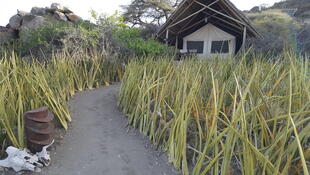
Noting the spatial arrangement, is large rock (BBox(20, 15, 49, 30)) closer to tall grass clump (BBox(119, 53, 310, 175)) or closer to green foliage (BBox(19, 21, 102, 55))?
green foliage (BBox(19, 21, 102, 55))

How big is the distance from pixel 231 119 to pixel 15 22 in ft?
43.3

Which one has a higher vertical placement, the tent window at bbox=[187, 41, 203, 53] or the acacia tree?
the acacia tree

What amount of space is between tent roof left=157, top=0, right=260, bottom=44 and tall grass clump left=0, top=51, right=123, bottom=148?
Answer: 5.04 m

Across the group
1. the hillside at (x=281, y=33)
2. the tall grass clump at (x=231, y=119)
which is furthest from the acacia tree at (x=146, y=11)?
the tall grass clump at (x=231, y=119)

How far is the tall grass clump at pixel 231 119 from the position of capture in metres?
1.43

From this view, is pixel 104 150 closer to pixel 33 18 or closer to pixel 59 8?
pixel 33 18

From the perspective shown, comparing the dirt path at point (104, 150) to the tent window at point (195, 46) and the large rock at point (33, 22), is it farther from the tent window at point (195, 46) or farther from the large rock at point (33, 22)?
the tent window at point (195, 46)

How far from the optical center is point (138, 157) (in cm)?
240

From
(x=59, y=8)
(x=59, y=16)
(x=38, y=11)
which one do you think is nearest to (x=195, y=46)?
(x=59, y=16)

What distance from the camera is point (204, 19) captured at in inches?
433

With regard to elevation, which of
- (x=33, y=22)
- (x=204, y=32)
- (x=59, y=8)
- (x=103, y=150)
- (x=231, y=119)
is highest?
(x=59, y=8)

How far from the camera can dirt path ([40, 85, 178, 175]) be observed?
7.02ft

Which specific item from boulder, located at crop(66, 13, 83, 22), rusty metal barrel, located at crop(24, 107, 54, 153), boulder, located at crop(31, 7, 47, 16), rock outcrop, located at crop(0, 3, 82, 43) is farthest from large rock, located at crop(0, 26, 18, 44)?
rusty metal barrel, located at crop(24, 107, 54, 153)

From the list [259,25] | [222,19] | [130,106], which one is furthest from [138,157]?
[259,25]
